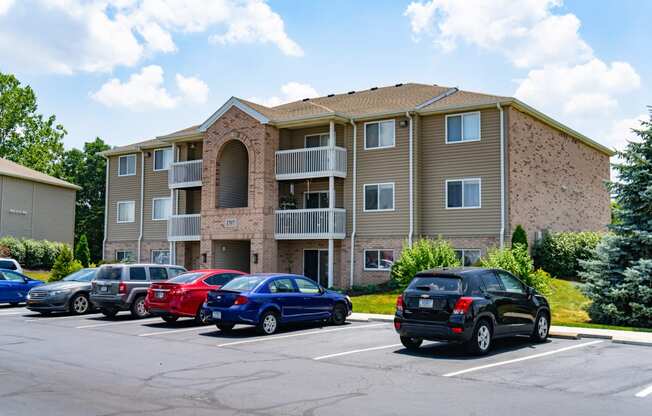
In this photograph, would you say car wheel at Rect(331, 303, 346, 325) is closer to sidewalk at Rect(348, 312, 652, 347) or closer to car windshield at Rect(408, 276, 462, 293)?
car windshield at Rect(408, 276, 462, 293)

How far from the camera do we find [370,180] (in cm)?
2897

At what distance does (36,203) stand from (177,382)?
38.1 meters

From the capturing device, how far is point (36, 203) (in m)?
43.9

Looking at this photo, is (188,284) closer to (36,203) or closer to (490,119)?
(490,119)

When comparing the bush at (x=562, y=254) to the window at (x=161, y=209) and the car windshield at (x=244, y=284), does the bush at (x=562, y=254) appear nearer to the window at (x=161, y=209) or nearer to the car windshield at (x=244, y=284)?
the car windshield at (x=244, y=284)

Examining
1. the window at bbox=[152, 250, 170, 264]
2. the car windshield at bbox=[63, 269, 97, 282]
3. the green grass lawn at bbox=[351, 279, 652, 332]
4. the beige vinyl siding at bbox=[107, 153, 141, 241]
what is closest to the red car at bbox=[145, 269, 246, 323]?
the car windshield at bbox=[63, 269, 97, 282]

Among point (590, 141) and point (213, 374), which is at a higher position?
point (590, 141)

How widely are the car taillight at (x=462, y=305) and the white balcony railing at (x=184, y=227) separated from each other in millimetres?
21436

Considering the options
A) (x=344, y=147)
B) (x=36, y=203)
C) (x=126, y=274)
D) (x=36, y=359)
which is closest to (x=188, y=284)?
(x=126, y=274)

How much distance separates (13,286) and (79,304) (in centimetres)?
447

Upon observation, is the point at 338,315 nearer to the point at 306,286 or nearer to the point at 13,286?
the point at 306,286

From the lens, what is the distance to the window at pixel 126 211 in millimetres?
37781

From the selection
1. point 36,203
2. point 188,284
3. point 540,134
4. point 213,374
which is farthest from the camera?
point 36,203

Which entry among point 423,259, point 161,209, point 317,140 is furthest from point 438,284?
point 161,209
